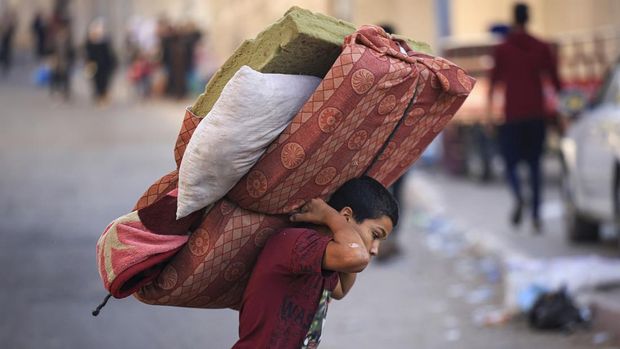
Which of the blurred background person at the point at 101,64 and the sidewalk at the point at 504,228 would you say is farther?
the blurred background person at the point at 101,64

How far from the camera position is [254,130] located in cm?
369

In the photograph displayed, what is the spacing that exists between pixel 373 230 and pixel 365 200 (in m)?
0.09

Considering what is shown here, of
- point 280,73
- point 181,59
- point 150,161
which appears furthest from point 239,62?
point 181,59

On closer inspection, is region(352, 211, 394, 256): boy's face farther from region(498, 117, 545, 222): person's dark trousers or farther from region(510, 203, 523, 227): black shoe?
region(510, 203, 523, 227): black shoe

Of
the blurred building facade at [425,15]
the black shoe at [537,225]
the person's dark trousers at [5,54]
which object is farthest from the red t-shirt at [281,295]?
the person's dark trousers at [5,54]

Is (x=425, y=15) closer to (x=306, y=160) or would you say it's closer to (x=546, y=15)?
(x=546, y=15)

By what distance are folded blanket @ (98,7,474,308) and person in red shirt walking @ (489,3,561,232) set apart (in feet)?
25.2

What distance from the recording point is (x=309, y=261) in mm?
3668

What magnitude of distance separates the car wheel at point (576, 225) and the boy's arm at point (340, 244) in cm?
788

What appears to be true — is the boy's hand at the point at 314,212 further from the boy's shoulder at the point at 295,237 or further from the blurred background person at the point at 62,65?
the blurred background person at the point at 62,65

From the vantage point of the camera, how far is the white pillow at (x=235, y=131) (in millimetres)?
3670

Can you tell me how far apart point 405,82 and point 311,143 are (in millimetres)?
324

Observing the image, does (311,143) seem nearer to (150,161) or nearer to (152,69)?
(150,161)

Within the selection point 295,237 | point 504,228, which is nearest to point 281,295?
point 295,237
